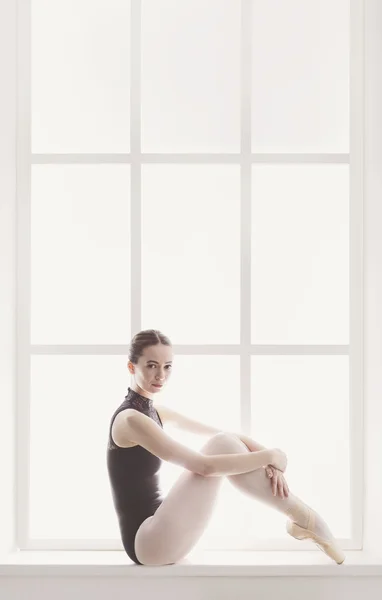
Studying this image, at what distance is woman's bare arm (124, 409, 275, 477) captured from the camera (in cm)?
169

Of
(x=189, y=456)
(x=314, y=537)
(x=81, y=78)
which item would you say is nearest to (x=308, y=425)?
(x=314, y=537)

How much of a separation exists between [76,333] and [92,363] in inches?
4.0

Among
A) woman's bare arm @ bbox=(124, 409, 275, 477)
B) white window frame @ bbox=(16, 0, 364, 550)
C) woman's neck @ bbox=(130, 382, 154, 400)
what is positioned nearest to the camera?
woman's bare arm @ bbox=(124, 409, 275, 477)

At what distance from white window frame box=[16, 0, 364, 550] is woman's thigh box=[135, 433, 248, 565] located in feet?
0.96

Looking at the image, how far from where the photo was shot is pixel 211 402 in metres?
2.00

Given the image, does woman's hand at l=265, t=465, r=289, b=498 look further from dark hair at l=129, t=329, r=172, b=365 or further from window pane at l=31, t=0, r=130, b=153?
window pane at l=31, t=0, r=130, b=153

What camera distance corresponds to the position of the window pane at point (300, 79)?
2006mm

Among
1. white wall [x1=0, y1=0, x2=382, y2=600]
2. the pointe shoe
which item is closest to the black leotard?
white wall [x1=0, y1=0, x2=382, y2=600]

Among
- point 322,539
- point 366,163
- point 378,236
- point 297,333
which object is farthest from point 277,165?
point 322,539

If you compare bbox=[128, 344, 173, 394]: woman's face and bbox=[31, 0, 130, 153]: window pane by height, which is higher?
bbox=[31, 0, 130, 153]: window pane

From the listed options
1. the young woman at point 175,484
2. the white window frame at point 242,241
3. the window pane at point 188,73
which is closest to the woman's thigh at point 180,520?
the young woman at point 175,484

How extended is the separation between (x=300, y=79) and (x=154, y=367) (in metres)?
0.97

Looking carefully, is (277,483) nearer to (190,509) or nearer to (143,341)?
(190,509)
